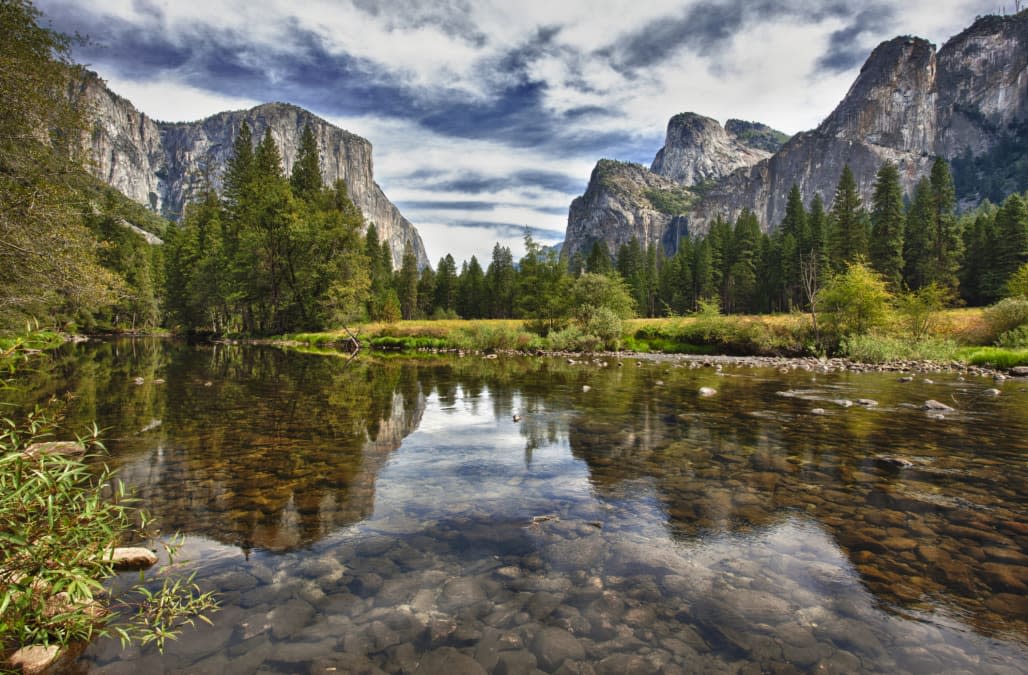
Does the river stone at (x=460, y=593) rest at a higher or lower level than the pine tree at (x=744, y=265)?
lower

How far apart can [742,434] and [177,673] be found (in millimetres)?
11055

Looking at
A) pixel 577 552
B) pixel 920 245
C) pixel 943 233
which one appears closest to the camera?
pixel 577 552

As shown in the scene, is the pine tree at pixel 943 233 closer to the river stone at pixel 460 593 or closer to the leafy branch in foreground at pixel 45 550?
the river stone at pixel 460 593

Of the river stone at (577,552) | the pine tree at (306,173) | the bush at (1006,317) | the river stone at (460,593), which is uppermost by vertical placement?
the pine tree at (306,173)

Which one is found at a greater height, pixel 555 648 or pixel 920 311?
pixel 920 311

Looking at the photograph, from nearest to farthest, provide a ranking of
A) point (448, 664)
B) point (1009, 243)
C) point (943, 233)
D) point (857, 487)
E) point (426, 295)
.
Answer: point (448, 664) < point (857, 487) < point (1009, 243) < point (943, 233) < point (426, 295)

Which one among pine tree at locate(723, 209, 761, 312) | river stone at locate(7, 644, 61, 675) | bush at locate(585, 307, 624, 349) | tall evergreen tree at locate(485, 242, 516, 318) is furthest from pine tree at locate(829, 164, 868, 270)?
river stone at locate(7, 644, 61, 675)

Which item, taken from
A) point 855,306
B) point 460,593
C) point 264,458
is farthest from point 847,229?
point 460,593

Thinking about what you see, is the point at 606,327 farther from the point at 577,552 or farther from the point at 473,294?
the point at 473,294

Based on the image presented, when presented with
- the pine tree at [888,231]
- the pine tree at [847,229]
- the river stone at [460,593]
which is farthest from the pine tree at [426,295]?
the river stone at [460,593]

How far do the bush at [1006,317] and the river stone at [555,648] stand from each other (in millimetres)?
42799

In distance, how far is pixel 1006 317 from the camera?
32.6 m

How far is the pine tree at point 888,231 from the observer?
2467 inches

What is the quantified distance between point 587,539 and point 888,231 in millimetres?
77939
